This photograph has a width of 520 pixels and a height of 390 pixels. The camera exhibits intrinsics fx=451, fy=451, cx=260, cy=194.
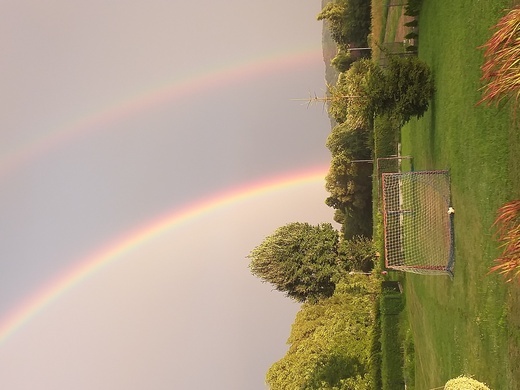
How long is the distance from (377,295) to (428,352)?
997 centimetres

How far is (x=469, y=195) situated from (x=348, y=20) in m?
36.4

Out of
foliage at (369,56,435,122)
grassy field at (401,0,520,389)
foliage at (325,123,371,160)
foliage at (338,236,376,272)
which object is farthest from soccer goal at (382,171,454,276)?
foliage at (325,123,371,160)

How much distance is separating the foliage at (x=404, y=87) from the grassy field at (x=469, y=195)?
48cm

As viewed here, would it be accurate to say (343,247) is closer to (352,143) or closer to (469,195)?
(352,143)

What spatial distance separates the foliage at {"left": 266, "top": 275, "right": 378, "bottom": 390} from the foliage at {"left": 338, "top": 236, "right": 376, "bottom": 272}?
325 cm

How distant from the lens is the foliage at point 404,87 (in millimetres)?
17562

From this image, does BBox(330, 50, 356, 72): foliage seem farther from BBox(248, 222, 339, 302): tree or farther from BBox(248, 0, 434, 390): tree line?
BBox(248, 222, 339, 302): tree

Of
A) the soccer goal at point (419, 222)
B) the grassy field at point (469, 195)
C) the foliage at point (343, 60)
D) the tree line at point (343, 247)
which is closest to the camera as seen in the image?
the grassy field at point (469, 195)

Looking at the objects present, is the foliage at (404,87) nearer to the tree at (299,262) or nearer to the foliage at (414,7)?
the foliage at (414,7)

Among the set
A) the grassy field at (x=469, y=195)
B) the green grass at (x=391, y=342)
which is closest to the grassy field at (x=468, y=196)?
the grassy field at (x=469, y=195)

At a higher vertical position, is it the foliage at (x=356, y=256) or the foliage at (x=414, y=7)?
the foliage at (x=414, y=7)

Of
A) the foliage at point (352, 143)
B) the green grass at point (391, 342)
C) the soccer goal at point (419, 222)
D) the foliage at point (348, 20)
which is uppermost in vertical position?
the foliage at point (348, 20)

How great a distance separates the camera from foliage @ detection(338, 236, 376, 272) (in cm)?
3469

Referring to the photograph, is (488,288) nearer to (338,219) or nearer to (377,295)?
(377,295)
